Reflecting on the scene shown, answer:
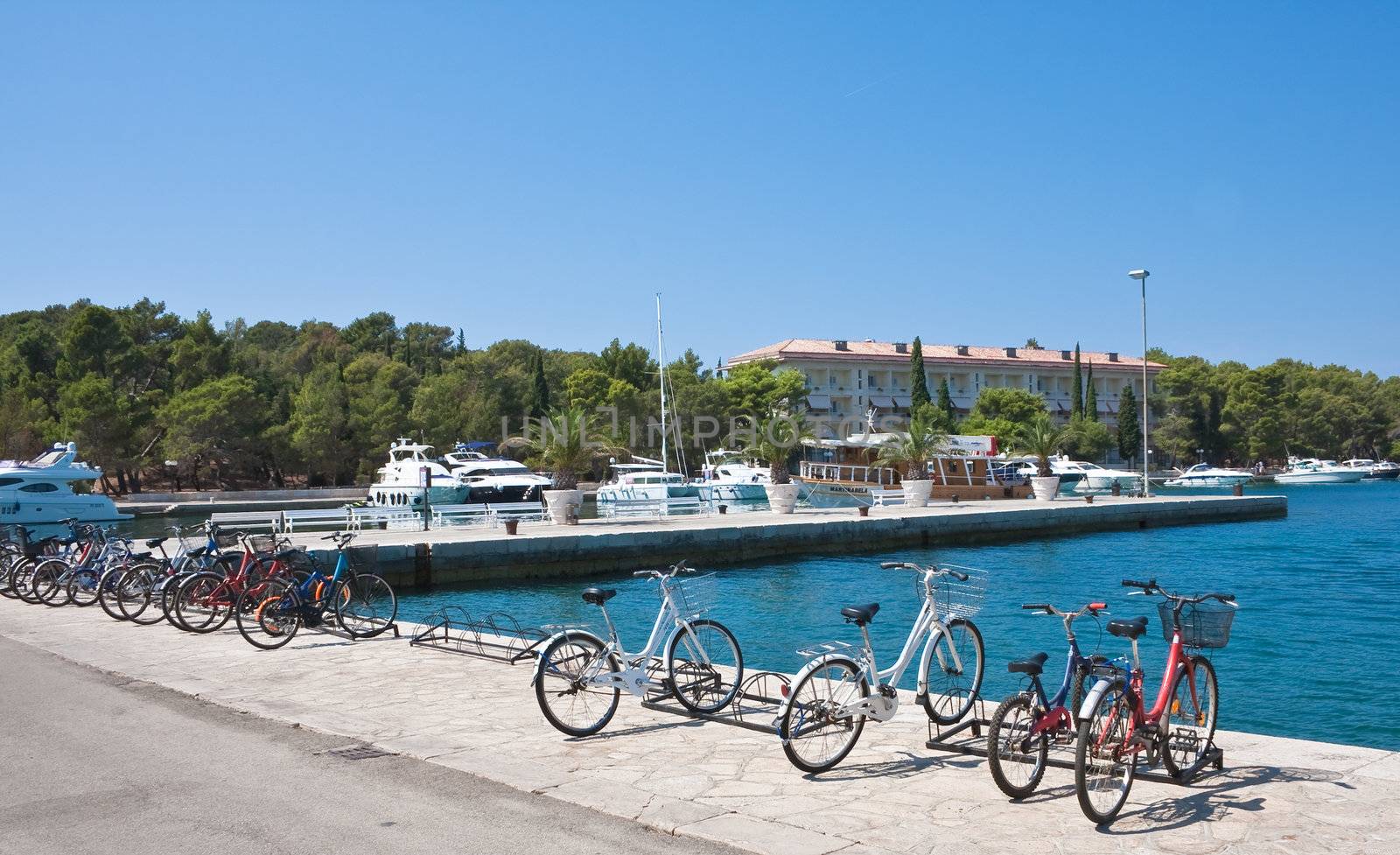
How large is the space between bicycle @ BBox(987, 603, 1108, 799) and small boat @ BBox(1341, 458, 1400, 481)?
101m

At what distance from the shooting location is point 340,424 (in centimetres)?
6675

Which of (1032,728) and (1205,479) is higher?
(1205,479)

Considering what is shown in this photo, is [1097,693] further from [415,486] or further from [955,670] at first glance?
[415,486]

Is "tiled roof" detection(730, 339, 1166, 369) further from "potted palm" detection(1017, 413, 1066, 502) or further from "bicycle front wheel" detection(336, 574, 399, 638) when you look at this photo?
"bicycle front wheel" detection(336, 574, 399, 638)

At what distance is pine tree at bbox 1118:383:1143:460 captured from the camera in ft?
292

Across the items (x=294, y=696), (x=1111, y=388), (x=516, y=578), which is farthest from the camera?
(x=1111, y=388)

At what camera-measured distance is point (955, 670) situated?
768cm

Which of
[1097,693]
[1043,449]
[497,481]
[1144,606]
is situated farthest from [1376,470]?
[1097,693]

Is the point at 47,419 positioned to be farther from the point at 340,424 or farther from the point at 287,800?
the point at 287,800

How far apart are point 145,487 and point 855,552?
52307 millimetres

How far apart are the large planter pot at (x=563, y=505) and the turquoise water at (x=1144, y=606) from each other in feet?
12.2

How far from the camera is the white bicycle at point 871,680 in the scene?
6734 mm

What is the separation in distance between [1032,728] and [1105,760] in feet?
1.32

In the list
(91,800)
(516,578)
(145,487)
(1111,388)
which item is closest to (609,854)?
(91,800)
